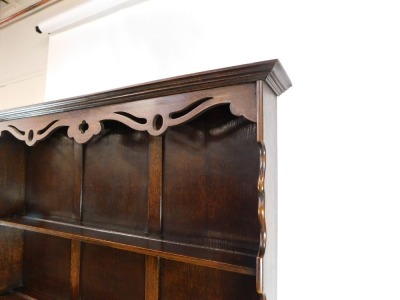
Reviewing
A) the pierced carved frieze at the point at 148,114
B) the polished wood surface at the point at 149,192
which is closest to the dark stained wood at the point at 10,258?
the polished wood surface at the point at 149,192

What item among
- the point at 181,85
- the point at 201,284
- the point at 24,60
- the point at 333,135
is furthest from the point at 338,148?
the point at 24,60

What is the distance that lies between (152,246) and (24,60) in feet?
5.46

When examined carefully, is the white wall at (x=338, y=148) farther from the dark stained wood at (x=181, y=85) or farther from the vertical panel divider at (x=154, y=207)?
the vertical panel divider at (x=154, y=207)

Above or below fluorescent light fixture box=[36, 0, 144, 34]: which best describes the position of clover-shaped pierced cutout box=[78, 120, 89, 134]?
below

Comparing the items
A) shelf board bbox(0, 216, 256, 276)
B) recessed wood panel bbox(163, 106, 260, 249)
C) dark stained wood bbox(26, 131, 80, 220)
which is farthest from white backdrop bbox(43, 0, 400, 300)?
dark stained wood bbox(26, 131, 80, 220)

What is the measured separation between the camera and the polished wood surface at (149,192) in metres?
0.84

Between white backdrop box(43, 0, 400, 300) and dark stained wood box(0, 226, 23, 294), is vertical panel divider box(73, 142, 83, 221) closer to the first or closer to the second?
dark stained wood box(0, 226, 23, 294)

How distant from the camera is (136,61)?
1344 mm

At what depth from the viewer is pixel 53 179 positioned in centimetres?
149

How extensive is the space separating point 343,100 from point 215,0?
0.66 meters

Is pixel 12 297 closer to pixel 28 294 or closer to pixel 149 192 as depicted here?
pixel 28 294

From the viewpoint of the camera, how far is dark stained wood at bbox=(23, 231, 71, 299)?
1398 millimetres

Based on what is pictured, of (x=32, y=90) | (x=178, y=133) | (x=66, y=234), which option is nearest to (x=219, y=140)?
(x=178, y=133)

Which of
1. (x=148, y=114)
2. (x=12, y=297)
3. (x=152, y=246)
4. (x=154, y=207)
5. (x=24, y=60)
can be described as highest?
(x=24, y=60)
